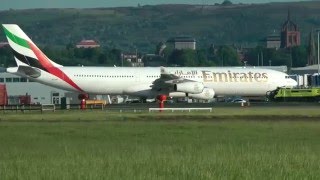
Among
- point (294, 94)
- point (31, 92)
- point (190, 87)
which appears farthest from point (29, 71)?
point (31, 92)

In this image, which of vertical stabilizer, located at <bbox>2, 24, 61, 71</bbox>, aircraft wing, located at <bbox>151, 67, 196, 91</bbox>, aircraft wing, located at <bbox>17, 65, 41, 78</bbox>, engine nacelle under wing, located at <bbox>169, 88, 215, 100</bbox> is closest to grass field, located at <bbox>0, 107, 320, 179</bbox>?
aircraft wing, located at <bbox>17, 65, 41, 78</bbox>

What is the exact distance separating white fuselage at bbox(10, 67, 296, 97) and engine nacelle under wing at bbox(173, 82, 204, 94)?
2.71 metres

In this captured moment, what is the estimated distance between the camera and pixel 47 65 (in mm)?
87625

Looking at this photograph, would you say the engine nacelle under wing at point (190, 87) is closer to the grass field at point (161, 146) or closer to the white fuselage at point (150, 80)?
the white fuselage at point (150, 80)

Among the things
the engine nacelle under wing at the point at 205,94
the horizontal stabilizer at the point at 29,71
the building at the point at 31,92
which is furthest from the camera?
the building at the point at 31,92

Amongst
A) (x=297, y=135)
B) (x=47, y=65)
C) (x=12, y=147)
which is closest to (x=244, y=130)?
(x=297, y=135)

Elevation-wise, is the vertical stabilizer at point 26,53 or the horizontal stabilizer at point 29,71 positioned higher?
the vertical stabilizer at point 26,53

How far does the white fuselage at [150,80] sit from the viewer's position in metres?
89.5

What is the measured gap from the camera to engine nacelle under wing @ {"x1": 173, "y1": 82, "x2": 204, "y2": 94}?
287 ft

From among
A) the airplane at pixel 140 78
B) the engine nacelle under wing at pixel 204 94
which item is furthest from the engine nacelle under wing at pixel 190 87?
the engine nacelle under wing at pixel 204 94

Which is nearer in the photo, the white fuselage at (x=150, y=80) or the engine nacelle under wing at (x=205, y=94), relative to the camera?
the engine nacelle under wing at (x=205, y=94)

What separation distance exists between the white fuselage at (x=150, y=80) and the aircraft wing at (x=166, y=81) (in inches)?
22.0

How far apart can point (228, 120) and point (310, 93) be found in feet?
133

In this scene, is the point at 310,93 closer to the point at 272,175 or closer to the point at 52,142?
the point at 52,142
